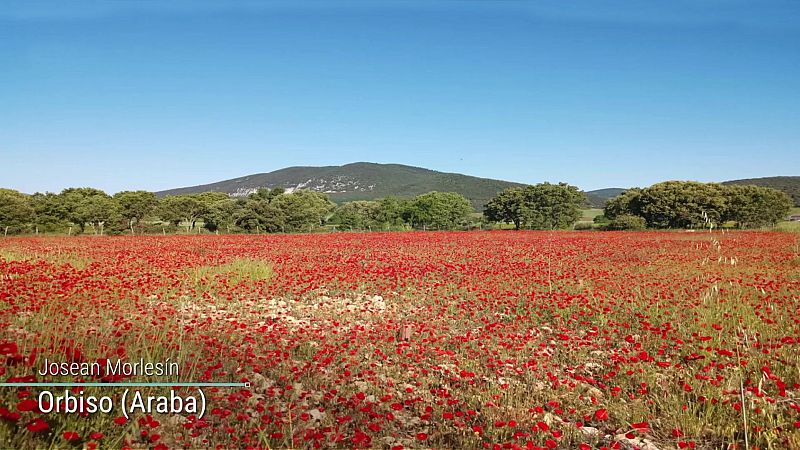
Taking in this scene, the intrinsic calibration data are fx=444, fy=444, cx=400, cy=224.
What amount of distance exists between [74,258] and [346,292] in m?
9.73

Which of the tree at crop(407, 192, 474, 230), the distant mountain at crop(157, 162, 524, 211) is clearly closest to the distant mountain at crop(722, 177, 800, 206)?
the tree at crop(407, 192, 474, 230)

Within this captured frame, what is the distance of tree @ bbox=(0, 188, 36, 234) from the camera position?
1736 inches

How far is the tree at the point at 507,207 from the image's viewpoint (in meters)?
74.0

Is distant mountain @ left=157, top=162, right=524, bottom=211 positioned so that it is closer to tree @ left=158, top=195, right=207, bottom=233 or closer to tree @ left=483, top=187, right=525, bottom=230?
tree @ left=483, top=187, right=525, bottom=230

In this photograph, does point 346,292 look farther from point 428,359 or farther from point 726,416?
point 726,416

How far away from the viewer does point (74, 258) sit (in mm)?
14422

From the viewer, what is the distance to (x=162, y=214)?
6031cm

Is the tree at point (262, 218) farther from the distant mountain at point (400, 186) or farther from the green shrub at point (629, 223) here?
the distant mountain at point (400, 186)

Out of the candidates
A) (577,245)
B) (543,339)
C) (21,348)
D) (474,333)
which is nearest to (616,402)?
(543,339)

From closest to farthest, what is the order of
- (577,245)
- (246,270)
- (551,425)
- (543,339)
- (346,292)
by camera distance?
1. (551,425)
2. (543,339)
3. (346,292)
4. (246,270)
5. (577,245)

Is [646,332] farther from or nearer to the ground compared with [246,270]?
nearer to the ground

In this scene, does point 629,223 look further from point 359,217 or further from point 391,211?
point 391,211

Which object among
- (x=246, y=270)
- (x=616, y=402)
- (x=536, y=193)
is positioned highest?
(x=536, y=193)

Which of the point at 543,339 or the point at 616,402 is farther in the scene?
the point at 543,339
